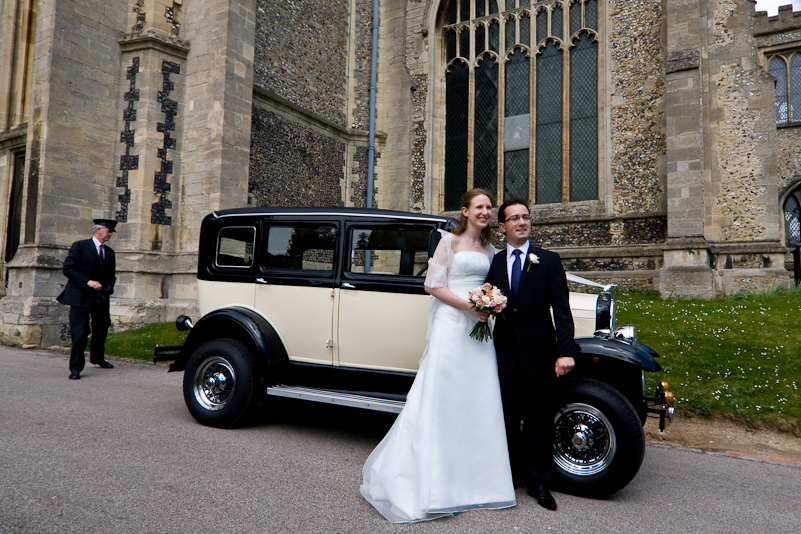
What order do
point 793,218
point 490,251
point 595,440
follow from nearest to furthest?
point 595,440 → point 490,251 → point 793,218

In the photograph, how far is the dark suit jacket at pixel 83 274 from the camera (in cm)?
693

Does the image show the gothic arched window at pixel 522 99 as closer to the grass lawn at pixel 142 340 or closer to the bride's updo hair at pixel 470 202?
the grass lawn at pixel 142 340

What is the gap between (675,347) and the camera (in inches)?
271

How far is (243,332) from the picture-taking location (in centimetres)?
457

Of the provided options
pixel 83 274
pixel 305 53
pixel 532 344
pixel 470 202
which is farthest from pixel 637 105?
pixel 83 274

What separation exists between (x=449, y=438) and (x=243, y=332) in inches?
89.9

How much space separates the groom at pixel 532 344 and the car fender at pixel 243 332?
2.02 meters

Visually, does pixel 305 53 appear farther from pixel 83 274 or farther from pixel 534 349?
pixel 534 349

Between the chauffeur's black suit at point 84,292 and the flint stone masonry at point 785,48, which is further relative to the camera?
the flint stone masonry at point 785,48

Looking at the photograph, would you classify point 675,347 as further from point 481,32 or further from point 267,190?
point 481,32

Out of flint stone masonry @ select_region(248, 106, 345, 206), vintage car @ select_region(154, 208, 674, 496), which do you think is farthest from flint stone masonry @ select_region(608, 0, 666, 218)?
vintage car @ select_region(154, 208, 674, 496)

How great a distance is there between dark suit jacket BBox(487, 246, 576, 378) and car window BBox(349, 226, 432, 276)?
88 centimetres

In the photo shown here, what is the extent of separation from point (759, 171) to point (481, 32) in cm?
842

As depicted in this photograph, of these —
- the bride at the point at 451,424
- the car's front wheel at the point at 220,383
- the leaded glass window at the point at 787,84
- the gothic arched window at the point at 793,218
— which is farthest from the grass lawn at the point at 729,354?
the leaded glass window at the point at 787,84
